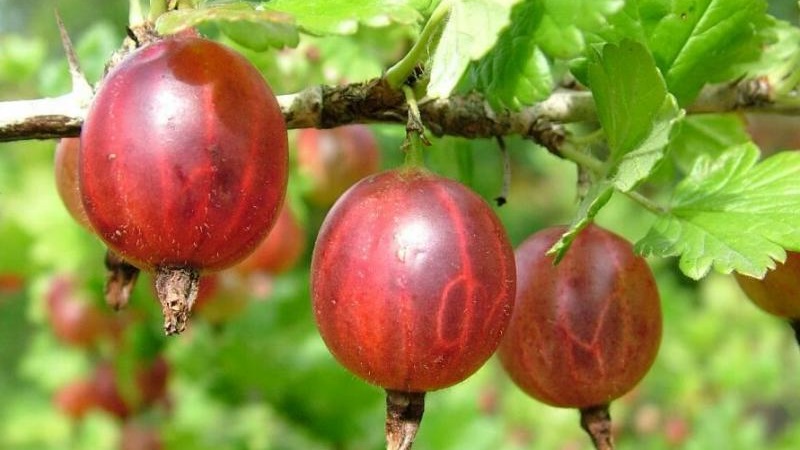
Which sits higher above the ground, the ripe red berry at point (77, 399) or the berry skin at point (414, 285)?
the berry skin at point (414, 285)

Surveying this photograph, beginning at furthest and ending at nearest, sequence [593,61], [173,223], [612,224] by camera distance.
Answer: [612,224]
[593,61]
[173,223]

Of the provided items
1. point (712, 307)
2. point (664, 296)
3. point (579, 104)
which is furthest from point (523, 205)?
point (579, 104)

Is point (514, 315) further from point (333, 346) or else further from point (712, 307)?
point (712, 307)

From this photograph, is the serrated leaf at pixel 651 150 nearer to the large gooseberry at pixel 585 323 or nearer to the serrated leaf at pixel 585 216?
the serrated leaf at pixel 585 216

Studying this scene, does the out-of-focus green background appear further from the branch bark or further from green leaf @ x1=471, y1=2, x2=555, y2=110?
green leaf @ x1=471, y1=2, x2=555, y2=110

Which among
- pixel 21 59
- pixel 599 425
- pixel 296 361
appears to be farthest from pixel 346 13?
pixel 21 59

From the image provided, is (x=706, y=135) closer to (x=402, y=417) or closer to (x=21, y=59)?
(x=402, y=417)

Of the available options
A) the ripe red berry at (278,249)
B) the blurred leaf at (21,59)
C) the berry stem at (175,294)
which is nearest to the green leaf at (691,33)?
the berry stem at (175,294)
